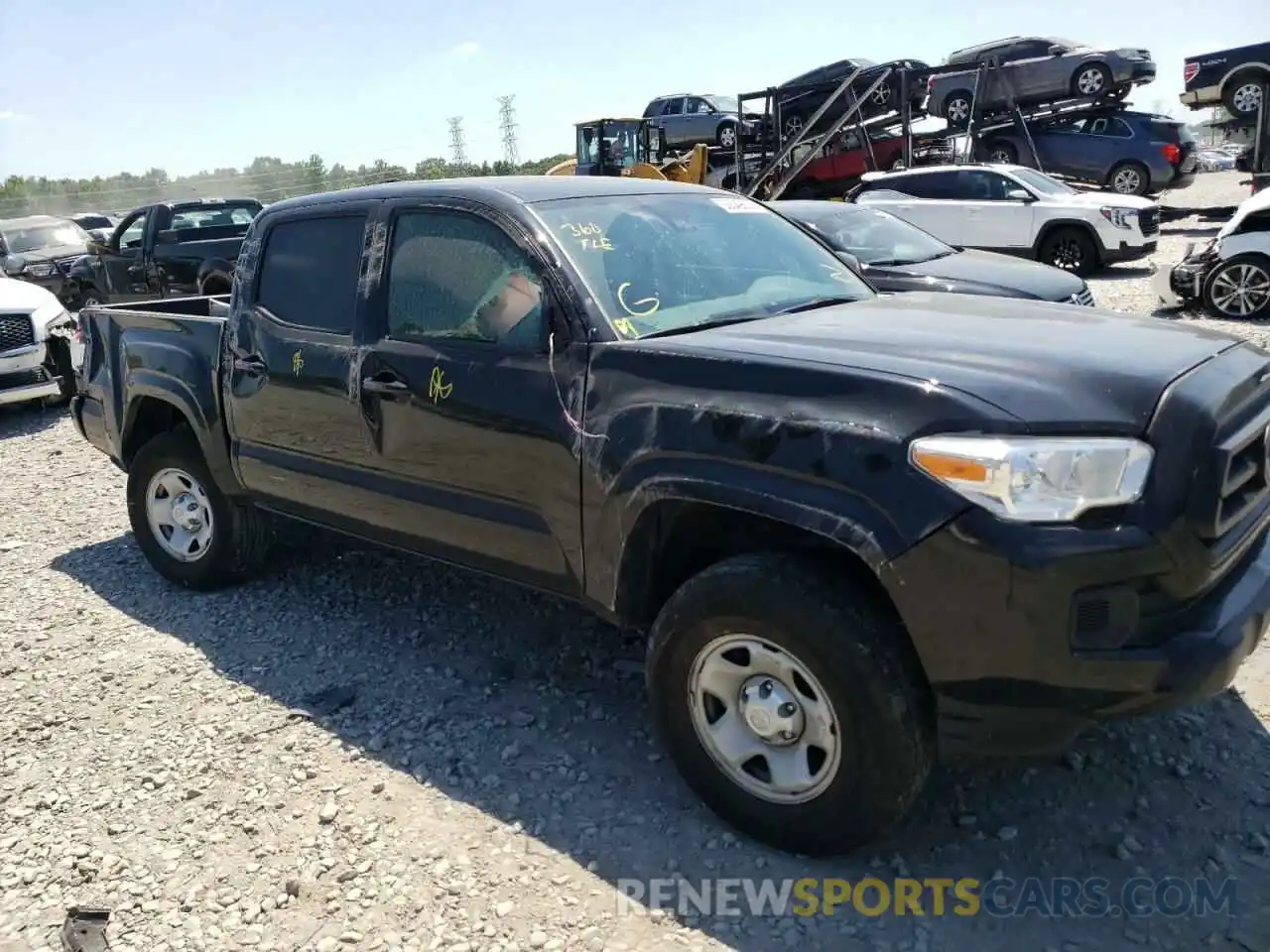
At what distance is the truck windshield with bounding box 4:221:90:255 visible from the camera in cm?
1684

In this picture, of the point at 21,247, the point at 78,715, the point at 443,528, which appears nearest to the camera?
the point at 443,528

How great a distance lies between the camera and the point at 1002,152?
734 inches

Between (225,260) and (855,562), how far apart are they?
1170 cm

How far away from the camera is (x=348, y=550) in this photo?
5340mm

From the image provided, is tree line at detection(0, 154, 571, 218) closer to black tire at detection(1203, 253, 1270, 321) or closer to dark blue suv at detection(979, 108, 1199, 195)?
dark blue suv at detection(979, 108, 1199, 195)

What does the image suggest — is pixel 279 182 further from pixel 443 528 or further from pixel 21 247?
pixel 443 528

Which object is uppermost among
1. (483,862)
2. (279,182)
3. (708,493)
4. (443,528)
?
(279,182)

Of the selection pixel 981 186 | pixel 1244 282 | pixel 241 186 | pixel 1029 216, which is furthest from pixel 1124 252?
pixel 241 186

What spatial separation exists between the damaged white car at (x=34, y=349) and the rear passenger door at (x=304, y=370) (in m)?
5.52

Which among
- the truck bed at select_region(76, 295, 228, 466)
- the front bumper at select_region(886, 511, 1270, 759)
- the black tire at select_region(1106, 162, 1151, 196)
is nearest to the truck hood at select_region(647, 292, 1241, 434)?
the front bumper at select_region(886, 511, 1270, 759)

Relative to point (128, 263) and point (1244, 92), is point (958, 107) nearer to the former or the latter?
point (1244, 92)

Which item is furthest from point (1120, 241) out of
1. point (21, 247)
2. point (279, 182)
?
point (279, 182)

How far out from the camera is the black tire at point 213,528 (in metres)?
4.71

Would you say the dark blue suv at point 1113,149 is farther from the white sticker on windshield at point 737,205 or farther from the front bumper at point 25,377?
the front bumper at point 25,377
